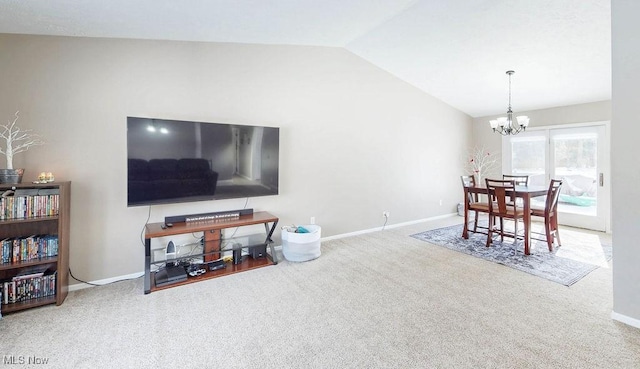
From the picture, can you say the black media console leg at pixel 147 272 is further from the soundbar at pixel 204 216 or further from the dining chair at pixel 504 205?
the dining chair at pixel 504 205

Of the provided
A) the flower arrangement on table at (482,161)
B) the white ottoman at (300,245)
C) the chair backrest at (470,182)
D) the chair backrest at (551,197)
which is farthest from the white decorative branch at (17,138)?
the flower arrangement on table at (482,161)

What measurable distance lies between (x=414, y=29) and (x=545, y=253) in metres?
3.27

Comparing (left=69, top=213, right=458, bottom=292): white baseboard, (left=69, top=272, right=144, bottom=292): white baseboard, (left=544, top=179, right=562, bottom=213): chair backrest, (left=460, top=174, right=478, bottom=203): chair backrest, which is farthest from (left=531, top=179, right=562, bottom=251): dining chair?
(left=69, top=272, right=144, bottom=292): white baseboard

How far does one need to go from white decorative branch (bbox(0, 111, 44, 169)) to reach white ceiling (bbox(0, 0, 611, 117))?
80 centimetres

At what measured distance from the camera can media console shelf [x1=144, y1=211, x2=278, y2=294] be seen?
8.54 feet

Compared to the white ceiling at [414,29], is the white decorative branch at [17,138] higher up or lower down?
lower down

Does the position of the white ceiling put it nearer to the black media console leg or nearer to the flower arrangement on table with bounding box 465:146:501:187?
the flower arrangement on table with bounding box 465:146:501:187

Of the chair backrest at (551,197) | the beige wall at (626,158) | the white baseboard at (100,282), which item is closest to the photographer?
the beige wall at (626,158)

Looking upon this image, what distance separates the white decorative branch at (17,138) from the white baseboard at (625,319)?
492 cm

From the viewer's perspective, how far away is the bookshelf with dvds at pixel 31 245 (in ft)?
7.20

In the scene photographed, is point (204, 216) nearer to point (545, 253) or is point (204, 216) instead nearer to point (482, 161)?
point (545, 253)

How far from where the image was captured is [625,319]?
2.04 m

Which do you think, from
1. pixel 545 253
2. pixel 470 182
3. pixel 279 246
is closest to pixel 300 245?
pixel 279 246

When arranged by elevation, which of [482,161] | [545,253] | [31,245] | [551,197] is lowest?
[545,253]
